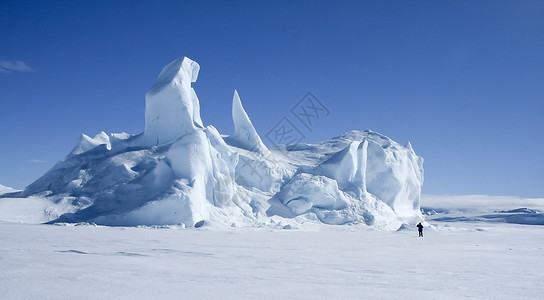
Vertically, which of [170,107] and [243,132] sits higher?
[170,107]

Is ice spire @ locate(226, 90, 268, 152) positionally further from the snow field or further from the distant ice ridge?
the snow field

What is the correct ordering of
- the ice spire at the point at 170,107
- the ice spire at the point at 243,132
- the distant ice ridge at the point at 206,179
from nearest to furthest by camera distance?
the distant ice ridge at the point at 206,179 → the ice spire at the point at 170,107 → the ice spire at the point at 243,132

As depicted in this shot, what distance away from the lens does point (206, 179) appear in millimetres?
22250

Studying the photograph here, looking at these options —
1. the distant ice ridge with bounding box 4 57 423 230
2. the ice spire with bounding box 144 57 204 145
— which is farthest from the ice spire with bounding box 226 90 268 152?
the ice spire with bounding box 144 57 204 145

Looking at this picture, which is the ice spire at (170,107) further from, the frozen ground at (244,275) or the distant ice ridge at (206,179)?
the frozen ground at (244,275)

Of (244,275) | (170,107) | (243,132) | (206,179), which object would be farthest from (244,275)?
(243,132)

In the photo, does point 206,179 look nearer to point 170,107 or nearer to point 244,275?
point 170,107

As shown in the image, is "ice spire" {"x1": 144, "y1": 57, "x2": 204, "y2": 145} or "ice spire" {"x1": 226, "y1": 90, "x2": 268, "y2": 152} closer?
"ice spire" {"x1": 144, "y1": 57, "x2": 204, "y2": 145}

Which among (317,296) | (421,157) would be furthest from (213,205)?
(421,157)

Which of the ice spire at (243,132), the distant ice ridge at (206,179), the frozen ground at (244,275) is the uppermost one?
the ice spire at (243,132)

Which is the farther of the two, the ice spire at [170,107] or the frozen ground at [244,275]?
the ice spire at [170,107]

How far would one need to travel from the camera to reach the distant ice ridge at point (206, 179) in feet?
67.8

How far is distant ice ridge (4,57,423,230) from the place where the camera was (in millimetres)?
20656

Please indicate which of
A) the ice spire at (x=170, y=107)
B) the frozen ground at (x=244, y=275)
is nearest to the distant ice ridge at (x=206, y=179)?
the ice spire at (x=170, y=107)
